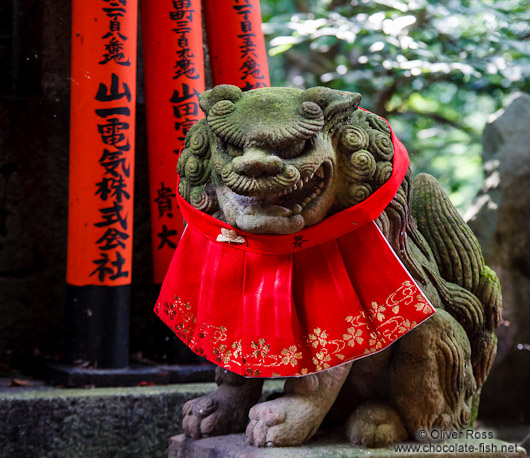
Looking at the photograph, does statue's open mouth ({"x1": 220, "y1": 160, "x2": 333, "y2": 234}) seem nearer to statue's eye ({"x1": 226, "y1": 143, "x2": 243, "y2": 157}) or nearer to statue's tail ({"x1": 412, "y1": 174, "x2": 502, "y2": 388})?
statue's eye ({"x1": 226, "y1": 143, "x2": 243, "y2": 157})

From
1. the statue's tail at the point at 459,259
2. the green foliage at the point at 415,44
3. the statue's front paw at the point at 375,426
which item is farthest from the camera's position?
the green foliage at the point at 415,44

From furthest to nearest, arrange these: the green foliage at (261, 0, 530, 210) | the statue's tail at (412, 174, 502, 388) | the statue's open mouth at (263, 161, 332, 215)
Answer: the green foliage at (261, 0, 530, 210) → the statue's tail at (412, 174, 502, 388) → the statue's open mouth at (263, 161, 332, 215)

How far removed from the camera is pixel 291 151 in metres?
1.90

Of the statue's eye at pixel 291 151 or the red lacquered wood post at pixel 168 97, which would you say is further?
the red lacquered wood post at pixel 168 97

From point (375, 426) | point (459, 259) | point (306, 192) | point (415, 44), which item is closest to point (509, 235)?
point (415, 44)

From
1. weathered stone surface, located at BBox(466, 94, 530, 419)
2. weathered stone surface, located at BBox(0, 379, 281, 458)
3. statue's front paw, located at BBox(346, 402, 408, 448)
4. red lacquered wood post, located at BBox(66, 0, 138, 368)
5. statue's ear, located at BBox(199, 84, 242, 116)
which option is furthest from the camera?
weathered stone surface, located at BBox(466, 94, 530, 419)

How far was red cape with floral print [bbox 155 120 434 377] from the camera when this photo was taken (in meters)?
1.98

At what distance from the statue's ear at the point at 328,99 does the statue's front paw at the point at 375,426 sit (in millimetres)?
961

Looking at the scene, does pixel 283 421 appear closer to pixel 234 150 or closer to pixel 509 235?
pixel 234 150

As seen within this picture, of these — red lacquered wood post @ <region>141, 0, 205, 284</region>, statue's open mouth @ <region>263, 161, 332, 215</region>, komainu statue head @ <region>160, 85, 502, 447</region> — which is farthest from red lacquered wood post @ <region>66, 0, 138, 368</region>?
statue's open mouth @ <region>263, 161, 332, 215</region>

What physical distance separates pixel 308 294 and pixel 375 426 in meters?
0.50

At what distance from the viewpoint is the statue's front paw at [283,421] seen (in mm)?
2023

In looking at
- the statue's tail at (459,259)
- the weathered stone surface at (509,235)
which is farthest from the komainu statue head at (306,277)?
the weathered stone surface at (509,235)

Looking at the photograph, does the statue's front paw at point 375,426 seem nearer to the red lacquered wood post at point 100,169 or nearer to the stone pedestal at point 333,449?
the stone pedestal at point 333,449
